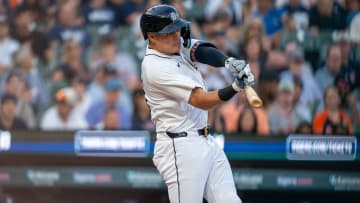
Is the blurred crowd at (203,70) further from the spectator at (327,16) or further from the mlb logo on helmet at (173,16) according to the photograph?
the mlb logo on helmet at (173,16)

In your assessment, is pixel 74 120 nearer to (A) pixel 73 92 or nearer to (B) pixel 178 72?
(A) pixel 73 92

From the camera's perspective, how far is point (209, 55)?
4.18 meters

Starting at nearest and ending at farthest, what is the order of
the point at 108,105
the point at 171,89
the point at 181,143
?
1. the point at 171,89
2. the point at 181,143
3. the point at 108,105

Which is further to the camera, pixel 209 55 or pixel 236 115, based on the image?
pixel 236 115

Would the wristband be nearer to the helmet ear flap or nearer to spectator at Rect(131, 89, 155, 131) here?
the helmet ear flap

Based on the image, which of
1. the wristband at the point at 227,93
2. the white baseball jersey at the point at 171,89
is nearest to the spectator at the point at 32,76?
the white baseball jersey at the point at 171,89

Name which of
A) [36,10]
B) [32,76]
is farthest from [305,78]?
[36,10]

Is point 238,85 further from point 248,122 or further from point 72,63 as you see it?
point 72,63

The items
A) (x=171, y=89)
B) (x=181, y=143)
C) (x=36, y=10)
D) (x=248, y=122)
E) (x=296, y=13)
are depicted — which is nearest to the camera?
(x=171, y=89)

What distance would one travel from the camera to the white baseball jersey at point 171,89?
161 inches

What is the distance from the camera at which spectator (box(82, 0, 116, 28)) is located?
304 inches

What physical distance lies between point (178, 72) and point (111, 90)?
3417 millimetres

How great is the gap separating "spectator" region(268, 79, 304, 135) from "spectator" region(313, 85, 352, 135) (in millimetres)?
175

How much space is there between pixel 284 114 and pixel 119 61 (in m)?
1.65
